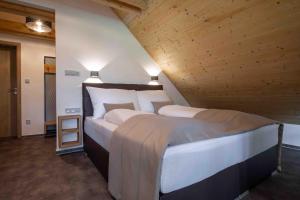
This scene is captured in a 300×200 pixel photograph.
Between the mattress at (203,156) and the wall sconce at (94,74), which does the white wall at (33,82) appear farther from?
the mattress at (203,156)

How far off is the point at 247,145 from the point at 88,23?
120 inches

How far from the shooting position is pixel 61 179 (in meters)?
1.93

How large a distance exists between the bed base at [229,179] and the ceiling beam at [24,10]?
7.75ft

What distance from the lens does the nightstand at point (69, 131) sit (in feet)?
8.76

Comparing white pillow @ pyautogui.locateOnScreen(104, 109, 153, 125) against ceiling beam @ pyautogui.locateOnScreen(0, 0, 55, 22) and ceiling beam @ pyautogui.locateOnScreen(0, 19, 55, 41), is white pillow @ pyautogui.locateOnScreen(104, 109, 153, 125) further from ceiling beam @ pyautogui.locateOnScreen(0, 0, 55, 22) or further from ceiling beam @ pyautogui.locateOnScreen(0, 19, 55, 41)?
ceiling beam @ pyautogui.locateOnScreen(0, 19, 55, 41)

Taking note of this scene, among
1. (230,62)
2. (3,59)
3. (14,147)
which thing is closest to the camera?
(230,62)

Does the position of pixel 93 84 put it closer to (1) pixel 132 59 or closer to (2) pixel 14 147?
(1) pixel 132 59

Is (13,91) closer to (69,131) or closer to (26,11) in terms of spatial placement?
(26,11)

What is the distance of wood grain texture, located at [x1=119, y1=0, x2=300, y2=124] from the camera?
1897mm

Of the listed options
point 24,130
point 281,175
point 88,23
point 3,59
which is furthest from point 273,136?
point 3,59

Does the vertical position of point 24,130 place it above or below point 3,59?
below

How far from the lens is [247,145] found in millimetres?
1618

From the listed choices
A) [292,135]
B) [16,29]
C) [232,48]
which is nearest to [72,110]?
[16,29]

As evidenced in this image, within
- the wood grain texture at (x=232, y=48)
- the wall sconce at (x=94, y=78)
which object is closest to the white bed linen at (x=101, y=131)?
the wall sconce at (x=94, y=78)
